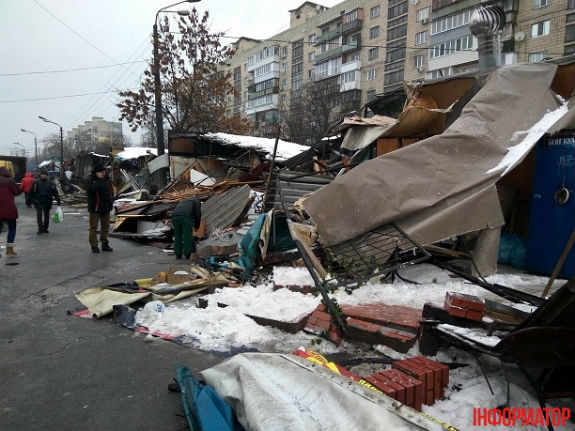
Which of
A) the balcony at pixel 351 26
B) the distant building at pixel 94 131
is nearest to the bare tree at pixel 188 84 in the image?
the balcony at pixel 351 26

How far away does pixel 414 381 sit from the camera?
2846mm

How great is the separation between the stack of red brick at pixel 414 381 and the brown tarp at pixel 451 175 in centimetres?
219

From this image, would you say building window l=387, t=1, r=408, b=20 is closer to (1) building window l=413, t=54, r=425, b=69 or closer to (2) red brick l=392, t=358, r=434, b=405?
(1) building window l=413, t=54, r=425, b=69

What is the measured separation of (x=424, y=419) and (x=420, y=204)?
126 inches

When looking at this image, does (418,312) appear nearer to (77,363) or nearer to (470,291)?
(470,291)

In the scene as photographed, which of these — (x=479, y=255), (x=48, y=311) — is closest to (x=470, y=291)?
(x=479, y=255)

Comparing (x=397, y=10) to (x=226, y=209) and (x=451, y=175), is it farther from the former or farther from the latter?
(x=451, y=175)

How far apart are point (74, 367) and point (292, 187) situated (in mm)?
5612

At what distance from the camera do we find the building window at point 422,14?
3425 cm

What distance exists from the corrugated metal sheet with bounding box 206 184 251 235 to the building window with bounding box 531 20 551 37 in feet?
89.0

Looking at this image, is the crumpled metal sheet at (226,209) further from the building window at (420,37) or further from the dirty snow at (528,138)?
the building window at (420,37)

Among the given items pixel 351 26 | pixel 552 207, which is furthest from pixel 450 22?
pixel 552 207

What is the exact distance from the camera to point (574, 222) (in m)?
5.08

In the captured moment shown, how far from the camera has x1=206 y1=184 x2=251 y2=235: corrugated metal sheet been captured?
957cm
